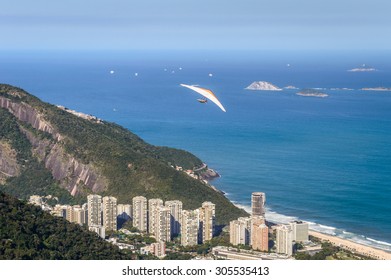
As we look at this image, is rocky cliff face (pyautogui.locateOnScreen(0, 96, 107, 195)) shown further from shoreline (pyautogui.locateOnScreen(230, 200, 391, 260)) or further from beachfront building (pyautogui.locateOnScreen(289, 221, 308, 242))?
beachfront building (pyautogui.locateOnScreen(289, 221, 308, 242))

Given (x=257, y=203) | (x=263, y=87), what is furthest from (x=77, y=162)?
(x=263, y=87)

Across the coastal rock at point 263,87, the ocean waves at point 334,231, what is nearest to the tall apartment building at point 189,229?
the ocean waves at point 334,231

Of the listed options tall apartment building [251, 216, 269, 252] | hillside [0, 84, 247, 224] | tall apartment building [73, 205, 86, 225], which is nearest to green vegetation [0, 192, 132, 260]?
tall apartment building [251, 216, 269, 252]

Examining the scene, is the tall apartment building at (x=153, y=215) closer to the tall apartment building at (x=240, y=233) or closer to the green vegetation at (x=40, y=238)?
the tall apartment building at (x=240, y=233)

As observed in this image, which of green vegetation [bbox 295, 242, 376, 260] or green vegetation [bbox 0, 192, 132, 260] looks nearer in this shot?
green vegetation [bbox 0, 192, 132, 260]

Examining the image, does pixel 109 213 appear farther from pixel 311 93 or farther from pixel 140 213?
pixel 311 93

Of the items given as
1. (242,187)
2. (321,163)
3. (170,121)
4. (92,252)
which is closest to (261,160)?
(321,163)

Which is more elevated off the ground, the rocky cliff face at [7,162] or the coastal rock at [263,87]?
the coastal rock at [263,87]
